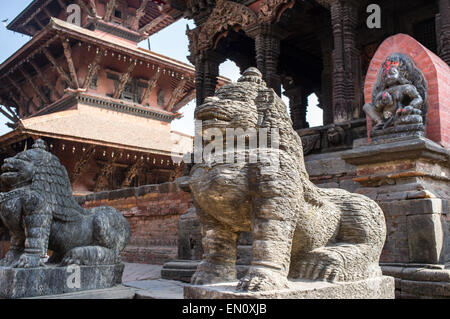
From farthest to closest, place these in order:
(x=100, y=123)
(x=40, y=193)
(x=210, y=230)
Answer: (x=100, y=123) → (x=40, y=193) → (x=210, y=230)

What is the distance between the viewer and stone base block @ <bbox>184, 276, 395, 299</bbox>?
206cm

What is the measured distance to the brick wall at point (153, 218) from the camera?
858cm

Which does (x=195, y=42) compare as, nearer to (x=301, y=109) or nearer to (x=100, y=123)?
(x=301, y=109)

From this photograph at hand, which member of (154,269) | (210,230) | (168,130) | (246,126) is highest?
(168,130)

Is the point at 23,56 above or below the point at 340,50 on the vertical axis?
above

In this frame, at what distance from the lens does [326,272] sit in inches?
97.7

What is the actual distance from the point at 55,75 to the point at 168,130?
5501 mm

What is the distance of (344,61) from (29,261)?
5592 millimetres

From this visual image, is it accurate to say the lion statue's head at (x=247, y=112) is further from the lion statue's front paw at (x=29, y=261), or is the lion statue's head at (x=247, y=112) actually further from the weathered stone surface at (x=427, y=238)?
the weathered stone surface at (x=427, y=238)

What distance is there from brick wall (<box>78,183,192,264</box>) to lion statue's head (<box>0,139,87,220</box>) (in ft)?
14.3

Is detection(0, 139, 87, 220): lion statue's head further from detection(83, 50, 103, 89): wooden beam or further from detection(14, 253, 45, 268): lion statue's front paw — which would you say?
detection(83, 50, 103, 89): wooden beam

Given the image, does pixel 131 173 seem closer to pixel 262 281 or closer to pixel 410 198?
pixel 410 198

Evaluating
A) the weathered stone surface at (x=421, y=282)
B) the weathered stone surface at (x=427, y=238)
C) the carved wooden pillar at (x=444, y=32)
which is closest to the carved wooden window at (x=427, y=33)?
the carved wooden pillar at (x=444, y=32)
